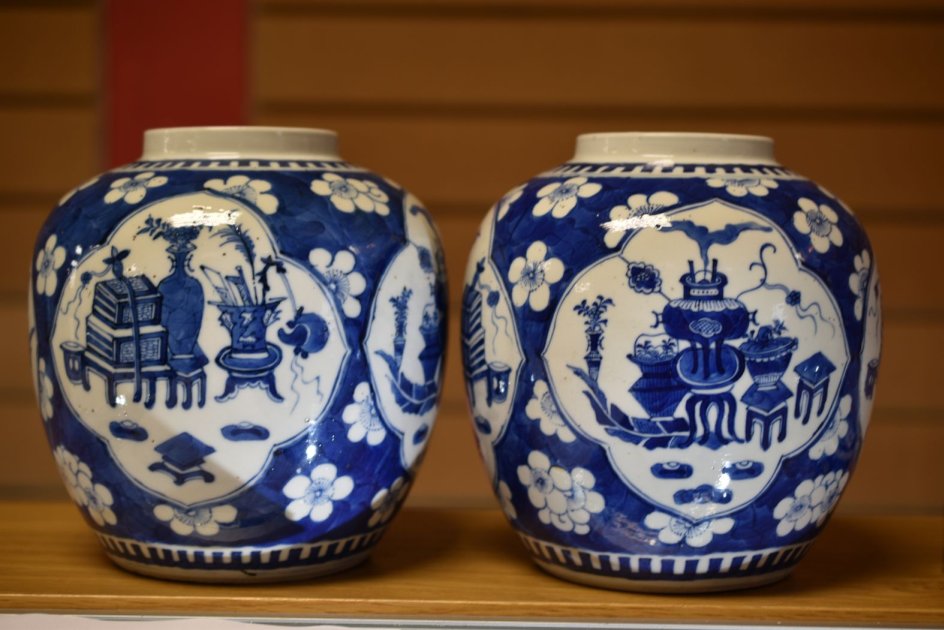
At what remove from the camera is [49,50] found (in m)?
1.79

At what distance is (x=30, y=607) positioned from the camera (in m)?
0.92

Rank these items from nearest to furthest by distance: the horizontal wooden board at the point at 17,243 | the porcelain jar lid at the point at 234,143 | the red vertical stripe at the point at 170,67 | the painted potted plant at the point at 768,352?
the painted potted plant at the point at 768,352, the porcelain jar lid at the point at 234,143, the red vertical stripe at the point at 170,67, the horizontal wooden board at the point at 17,243

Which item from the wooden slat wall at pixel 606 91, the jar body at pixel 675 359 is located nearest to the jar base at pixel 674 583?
the jar body at pixel 675 359

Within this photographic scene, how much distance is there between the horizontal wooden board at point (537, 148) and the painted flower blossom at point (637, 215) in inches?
35.0

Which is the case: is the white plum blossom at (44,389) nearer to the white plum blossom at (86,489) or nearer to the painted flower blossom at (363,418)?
the white plum blossom at (86,489)

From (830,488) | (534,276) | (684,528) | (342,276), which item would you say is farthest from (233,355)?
(830,488)

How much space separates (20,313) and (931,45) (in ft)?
4.46

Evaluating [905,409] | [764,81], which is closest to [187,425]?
[764,81]

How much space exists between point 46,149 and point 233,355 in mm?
1056

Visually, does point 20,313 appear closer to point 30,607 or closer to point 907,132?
point 30,607

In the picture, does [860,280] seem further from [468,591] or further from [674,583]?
[468,591]

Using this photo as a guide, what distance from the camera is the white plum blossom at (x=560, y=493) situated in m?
0.93

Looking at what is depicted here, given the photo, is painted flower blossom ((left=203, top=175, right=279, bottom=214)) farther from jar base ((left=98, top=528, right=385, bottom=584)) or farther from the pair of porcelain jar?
jar base ((left=98, top=528, right=385, bottom=584))

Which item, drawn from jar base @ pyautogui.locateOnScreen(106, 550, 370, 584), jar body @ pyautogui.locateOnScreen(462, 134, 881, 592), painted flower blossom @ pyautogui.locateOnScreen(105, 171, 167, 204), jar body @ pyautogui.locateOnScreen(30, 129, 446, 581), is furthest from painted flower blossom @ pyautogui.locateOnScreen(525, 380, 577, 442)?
painted flower blossom @ pyautogui.locateOnScreen(105, 171, 167, 204)
